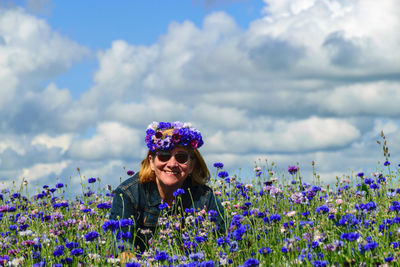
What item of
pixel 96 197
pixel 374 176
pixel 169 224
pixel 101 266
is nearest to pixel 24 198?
pixel 96 197

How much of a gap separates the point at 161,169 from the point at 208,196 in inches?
30.1

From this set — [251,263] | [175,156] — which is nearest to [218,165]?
[175,156]

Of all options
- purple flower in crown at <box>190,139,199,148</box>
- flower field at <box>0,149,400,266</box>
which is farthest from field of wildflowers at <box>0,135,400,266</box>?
purple flower in crown at <box>190,139,199,148</box>

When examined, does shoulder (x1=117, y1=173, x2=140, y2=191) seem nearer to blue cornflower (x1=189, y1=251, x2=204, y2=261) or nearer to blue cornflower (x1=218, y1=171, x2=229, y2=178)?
blue cornflower (x1=218, y1=171, x2=229, y2=178)

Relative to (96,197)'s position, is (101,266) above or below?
below

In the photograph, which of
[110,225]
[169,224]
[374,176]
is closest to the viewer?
[110,225]

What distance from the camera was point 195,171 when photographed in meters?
6.51

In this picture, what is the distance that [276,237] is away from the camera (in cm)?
493

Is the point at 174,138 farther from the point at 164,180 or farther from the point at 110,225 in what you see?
the point at 110,225

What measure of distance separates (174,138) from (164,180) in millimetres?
528

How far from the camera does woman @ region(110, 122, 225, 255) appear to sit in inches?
239

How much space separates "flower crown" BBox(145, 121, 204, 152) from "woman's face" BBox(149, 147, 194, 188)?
102 millimetres

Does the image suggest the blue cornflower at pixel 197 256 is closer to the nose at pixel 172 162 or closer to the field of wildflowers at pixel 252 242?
the field of wildflowers at pixel 252 242

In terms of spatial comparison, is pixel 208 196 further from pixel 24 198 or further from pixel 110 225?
pixel 24 198
